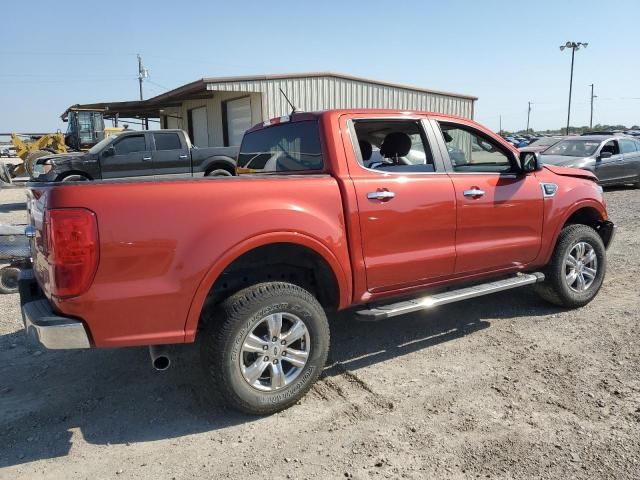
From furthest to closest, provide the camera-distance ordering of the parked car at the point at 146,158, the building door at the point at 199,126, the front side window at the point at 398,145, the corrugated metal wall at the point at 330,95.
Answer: the building door at the point at 199,126 < the corrugated metal wall at the point at 330,95 < the parked car at the point at 146,158 < the front side window at the point at 398,145

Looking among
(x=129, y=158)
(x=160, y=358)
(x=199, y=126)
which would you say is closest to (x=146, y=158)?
(x=129, y=158)

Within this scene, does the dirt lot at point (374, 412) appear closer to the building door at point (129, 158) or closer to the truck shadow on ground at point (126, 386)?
the truck shadow on ground at point (126, 386)

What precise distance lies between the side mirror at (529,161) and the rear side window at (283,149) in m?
1.99

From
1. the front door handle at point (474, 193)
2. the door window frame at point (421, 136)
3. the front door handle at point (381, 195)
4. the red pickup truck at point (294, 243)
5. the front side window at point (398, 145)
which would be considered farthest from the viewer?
the front door handle at point (474, 193)

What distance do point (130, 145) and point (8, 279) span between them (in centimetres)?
814

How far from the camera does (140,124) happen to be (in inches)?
1273

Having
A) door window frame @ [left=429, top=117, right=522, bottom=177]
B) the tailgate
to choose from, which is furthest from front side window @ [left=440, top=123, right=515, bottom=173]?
the tailgate

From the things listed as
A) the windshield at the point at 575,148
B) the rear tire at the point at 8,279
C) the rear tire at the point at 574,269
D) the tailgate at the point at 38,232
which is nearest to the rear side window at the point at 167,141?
the rear tire at the point at 8,279

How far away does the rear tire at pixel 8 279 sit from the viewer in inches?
229

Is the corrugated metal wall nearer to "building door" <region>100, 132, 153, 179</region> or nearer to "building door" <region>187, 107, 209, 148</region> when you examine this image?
"building door" <region>100, 132, 153, 179</region>

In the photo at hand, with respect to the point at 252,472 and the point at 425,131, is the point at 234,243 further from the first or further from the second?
the point at 425,131

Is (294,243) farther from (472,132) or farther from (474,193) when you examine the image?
(472,132)

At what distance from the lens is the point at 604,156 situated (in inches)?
560

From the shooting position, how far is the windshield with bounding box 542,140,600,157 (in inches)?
566
